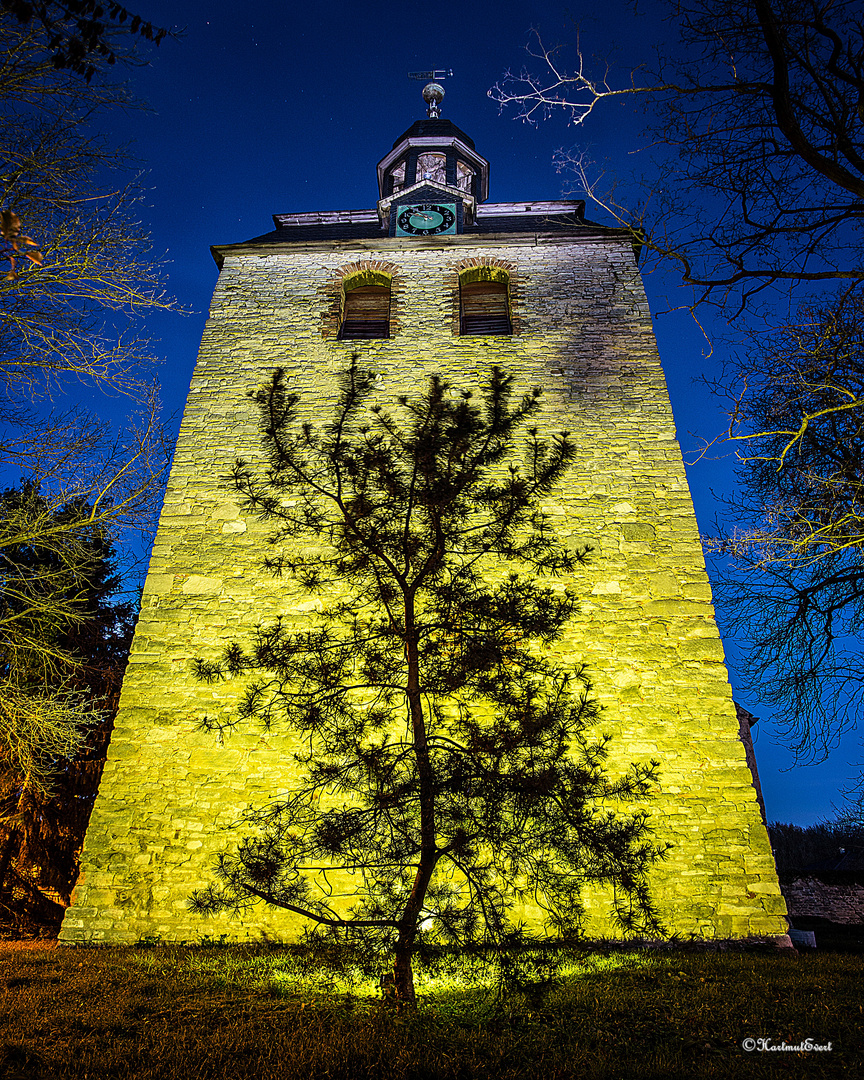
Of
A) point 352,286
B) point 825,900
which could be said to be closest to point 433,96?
point 352,286

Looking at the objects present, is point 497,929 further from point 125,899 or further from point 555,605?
point 125,899

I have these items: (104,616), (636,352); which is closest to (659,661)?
(636,352)

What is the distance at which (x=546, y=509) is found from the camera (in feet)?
25.6

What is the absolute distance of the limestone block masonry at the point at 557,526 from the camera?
6.06 meters

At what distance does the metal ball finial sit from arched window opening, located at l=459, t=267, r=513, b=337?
759 centimetres

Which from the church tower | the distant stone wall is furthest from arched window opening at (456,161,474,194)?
the distant stone wall

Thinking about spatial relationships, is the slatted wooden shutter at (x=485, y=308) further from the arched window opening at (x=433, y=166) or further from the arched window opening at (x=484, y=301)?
the arched window opening at (x=433, y=166)

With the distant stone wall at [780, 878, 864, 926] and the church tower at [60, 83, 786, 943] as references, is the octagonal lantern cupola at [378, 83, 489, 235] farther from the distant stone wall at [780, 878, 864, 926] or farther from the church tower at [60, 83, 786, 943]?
the distant stone wall at [780, 878, 864, 926]

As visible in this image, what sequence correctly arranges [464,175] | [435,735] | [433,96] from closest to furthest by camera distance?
[435,735]
[464,175]
[433,96]

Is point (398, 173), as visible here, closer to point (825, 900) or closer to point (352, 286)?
point (352, 286)

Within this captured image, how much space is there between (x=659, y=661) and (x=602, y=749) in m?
1.21

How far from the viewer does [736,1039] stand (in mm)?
3785

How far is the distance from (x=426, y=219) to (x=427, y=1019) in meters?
11.3

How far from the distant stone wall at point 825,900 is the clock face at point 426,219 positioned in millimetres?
18970
